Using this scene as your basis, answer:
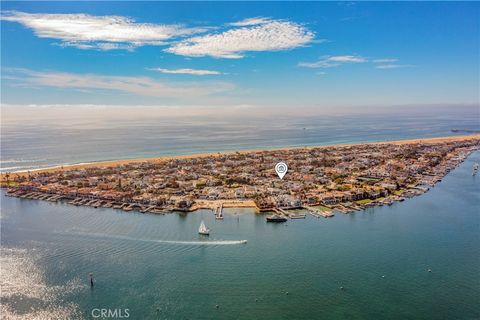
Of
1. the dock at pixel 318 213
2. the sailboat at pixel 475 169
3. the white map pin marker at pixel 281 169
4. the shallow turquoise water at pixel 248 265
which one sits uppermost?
the white map pin marker at pixel 281 169

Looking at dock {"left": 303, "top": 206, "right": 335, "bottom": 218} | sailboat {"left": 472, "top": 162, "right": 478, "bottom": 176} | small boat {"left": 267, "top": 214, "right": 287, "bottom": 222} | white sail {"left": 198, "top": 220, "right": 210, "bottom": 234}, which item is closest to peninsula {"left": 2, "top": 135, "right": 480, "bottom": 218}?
dock {"left": 303, "top": 206, "right": 335, "bottom": 218}

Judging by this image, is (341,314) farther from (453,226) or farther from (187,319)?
(453,226)

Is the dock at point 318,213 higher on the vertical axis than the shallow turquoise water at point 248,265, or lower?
Result: higher

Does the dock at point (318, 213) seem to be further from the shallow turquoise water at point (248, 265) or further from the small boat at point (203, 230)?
the small boat at point (203, 230)

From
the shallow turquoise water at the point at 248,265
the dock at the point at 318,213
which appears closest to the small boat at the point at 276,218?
the shallow turquoise water at the point at 248,265

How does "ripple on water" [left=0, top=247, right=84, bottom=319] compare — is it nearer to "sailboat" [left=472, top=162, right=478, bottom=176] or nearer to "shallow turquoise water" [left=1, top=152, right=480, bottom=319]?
"shallow turquoise water" [left=1, top=152, right=480, bottom=319]
